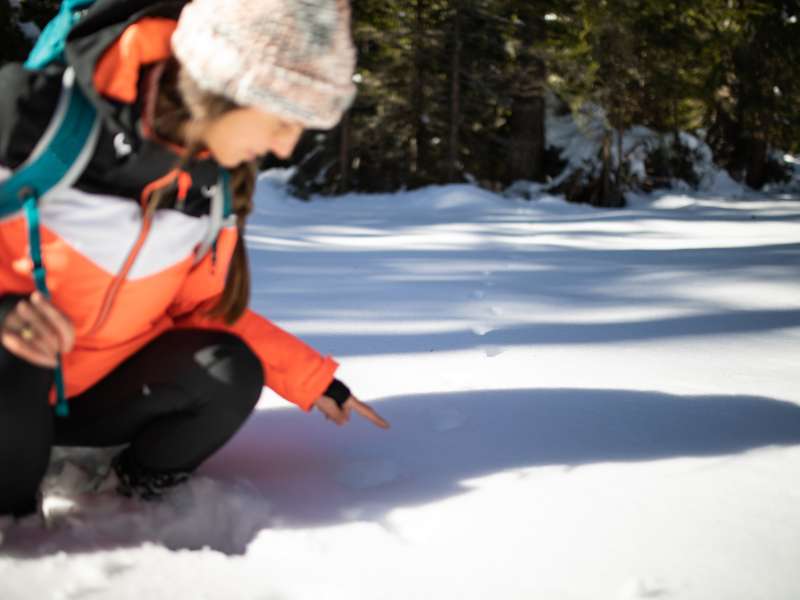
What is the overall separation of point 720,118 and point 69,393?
41.4 feet

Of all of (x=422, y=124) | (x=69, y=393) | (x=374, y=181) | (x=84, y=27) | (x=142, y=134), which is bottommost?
(x=374, y=181)

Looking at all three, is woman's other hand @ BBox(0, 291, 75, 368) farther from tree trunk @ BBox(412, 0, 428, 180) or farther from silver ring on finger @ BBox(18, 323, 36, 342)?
tree trunk @ BBox(412, 0, 428, 180)

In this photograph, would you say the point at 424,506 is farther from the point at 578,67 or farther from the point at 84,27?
the point at 578,67

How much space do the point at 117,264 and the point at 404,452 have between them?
643 mm

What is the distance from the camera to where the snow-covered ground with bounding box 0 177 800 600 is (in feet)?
3.39

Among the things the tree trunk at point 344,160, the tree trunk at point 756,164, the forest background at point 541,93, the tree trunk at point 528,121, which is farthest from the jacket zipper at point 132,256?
the tree trunk at point 756,164

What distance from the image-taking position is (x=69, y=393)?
1.25 meters

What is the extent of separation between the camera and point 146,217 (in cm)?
117

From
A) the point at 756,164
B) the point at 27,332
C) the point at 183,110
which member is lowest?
the point at 756,164

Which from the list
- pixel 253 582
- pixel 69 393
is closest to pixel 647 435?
pixel 253 582

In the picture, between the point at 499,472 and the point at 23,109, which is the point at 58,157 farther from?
the point at 499,472

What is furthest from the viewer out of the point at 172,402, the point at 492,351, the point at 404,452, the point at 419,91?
the point at 419,91

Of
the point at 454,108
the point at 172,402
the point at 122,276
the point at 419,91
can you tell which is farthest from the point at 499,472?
the point at 419,91

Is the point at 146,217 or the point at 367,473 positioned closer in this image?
the point at 146,217
